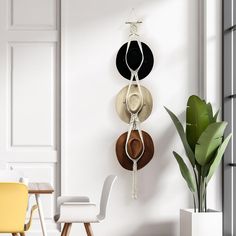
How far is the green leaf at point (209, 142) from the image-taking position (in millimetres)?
5809

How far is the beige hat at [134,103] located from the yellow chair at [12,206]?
7.39ft

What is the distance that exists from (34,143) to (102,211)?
1.47 metres

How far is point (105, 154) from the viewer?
257 inches

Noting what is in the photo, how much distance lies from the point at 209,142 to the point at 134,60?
1251 mm

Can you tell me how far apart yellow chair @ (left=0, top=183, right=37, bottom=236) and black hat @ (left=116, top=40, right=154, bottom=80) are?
7.90 feet

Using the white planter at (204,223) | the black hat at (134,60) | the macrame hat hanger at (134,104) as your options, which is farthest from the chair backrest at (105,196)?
the black hat at (134,60)

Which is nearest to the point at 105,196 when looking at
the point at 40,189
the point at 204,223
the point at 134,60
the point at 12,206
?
the point at 40,189

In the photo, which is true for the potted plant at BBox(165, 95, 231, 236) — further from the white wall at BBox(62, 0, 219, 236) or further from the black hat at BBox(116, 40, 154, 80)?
the black hat at BBox(116, 40, 154, 80)

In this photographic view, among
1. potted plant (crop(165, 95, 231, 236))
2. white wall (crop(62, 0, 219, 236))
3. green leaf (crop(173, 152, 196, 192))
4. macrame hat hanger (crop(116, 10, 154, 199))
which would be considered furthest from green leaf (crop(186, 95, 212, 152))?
macrame hat hanger (crop(116, 10, 154, 199))

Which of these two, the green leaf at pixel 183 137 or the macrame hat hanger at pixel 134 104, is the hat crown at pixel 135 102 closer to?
the macrame hat hanger at pixel 134 104

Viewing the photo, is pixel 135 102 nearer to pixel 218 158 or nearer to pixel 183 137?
pixel 183 137

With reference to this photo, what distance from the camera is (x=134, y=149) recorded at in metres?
6.54

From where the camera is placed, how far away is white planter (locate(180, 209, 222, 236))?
5.92m

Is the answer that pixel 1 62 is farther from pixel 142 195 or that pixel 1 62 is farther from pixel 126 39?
pixel 142 195
